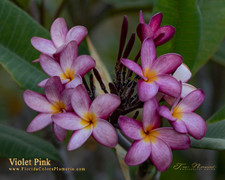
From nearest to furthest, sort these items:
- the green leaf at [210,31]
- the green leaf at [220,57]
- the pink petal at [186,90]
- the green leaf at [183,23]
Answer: the pink petal at [186,90] < the green leaf at [183,23] < the green leaf at [210,31] < the green leaf at [220,57]

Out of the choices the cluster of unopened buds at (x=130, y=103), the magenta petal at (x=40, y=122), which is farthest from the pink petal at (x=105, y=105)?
the magenta petal at (x=40, y=122)

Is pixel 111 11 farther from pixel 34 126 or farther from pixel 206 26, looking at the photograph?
Result: pixel 34 126

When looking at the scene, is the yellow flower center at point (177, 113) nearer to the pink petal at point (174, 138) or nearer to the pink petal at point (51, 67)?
the pink petal at point (174, 138)

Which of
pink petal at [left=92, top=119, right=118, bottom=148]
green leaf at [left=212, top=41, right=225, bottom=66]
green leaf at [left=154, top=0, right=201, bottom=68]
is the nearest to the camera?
pink petal at [left=92, top=119, right=118, bottom=148]

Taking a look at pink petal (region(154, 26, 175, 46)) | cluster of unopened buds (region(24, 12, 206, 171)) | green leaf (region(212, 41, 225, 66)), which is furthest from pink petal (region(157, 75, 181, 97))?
green leaf (region(212, 41, 225, 66))

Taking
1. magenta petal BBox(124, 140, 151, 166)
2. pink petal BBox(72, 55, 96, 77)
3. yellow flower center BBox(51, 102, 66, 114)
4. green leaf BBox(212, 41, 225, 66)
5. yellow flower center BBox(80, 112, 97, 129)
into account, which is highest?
pink petal BBox(72, 55, 96, 77)

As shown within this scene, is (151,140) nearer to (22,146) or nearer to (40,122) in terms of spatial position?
(40,122)

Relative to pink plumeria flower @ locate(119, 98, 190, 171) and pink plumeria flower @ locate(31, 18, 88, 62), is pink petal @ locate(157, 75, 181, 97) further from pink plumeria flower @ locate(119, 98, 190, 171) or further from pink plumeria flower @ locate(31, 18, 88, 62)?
pink plumeria flower @ locate(31, 18, 88, 62)

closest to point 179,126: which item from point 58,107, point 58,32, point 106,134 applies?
point 106,134
